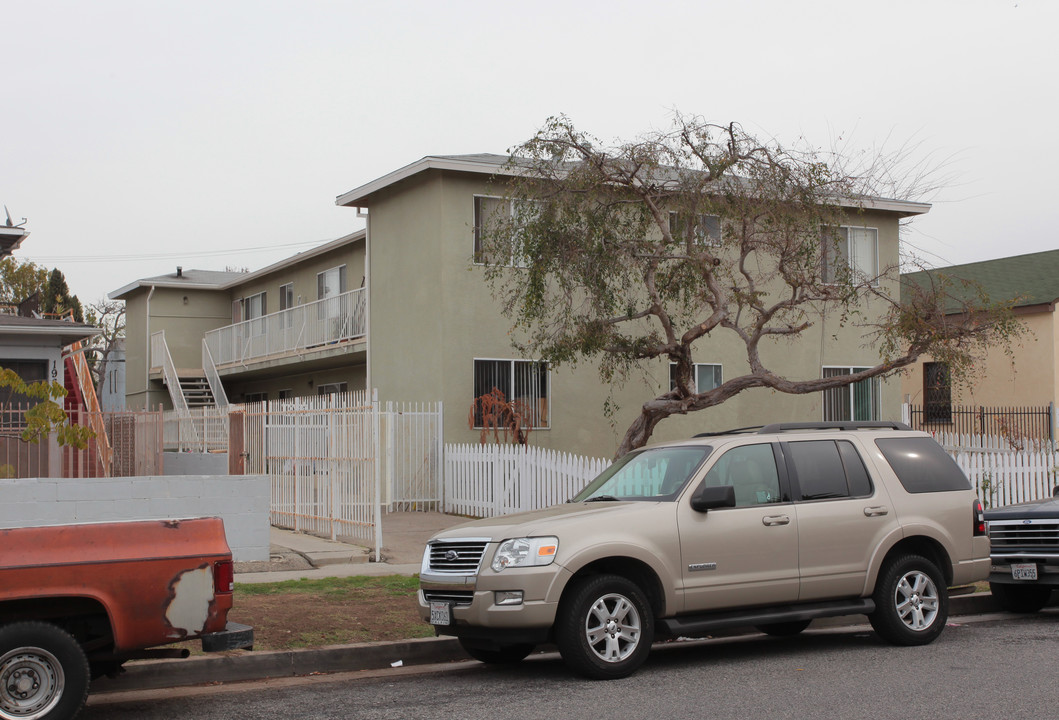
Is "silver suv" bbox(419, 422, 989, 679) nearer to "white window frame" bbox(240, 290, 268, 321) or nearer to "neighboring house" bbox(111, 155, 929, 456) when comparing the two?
"neighboring house" bbox(111, 155, 929, 456)

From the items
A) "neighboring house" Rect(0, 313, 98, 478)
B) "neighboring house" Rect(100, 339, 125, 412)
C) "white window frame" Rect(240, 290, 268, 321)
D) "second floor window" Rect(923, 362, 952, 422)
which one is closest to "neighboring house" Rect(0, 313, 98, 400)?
"neighboring house" Rect(0, 313, 98, 478)

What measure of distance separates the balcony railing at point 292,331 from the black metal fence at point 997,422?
43.9ft

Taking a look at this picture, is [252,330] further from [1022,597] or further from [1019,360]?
[1022,597]

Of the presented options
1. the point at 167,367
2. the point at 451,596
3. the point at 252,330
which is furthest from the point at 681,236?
the point at 167,367

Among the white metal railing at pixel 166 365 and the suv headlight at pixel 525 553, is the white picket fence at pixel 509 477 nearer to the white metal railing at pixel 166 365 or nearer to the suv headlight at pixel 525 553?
the suv headlight at pixel 525 553

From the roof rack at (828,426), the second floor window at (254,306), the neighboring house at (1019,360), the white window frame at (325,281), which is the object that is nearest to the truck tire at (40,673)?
the roof rack at (828,426)

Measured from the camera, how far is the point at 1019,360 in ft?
96.1

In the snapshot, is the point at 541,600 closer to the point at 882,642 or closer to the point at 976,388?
the point at 882,642

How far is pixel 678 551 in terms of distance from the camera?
8.31 metres

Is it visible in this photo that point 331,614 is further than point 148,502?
No

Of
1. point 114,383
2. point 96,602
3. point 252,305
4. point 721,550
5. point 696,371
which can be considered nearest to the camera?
point 96,602

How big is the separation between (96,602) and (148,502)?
6.65 metres

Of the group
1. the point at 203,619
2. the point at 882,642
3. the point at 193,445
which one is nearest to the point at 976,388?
the point at 193,445

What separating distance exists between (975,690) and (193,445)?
17204 mm
